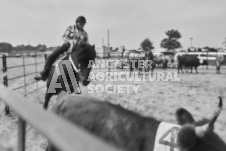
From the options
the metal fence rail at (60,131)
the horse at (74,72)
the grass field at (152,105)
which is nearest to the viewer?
the metal fence rail at (60,131)

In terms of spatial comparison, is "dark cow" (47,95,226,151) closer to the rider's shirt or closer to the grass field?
the grass field

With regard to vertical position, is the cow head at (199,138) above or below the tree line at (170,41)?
below

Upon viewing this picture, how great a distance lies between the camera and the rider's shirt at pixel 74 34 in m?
6.91

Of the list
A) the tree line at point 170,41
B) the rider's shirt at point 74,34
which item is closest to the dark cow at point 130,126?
the rider's shirt at point 74,34

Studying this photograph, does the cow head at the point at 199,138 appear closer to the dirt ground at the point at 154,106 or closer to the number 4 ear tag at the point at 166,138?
the number 4 ear tag at the point at 166,138

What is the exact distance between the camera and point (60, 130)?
791mm

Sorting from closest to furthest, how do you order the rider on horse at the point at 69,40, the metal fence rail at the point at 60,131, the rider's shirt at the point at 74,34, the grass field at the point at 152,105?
1. the metal fence rail at the point at 60,131
2. the grass field at the point at 152,105
3. the rider on horse at the point at 69,40
4. the rider's shirt at the point at 74,34

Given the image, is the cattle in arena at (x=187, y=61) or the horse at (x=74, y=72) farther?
the cattle in arena at (x=187, y=61)

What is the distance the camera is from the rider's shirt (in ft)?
22.7

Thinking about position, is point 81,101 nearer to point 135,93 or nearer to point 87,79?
point 87,79

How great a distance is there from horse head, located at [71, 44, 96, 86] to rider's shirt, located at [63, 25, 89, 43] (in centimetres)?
49

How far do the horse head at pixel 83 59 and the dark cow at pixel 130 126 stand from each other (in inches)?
110

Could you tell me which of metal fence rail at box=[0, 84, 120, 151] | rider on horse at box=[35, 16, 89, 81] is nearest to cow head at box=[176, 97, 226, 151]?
metal fence rail at box=[0, 84, 120, 151]

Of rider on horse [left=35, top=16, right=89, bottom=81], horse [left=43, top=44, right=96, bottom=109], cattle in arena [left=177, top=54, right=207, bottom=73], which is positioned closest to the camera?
horse [left=43, top=44, right=96, bottom=109]
